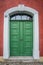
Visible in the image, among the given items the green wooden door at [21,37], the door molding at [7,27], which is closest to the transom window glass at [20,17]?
the green wooden door at [21,37]

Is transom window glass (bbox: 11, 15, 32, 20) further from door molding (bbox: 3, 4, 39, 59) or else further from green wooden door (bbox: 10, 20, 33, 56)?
door molding (bbox: 3, 4, 39, 59)

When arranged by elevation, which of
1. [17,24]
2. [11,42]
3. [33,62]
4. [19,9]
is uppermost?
[19,9]

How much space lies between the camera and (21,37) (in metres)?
12.0

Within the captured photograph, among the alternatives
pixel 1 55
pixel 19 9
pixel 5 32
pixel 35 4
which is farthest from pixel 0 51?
pixel 35 4

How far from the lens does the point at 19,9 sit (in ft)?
37.6

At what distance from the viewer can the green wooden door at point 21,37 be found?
471 inches

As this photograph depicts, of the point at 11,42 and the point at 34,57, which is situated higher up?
the point at 11,42

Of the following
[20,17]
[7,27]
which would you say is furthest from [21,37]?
[20,17]

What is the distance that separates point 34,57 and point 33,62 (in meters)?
0.50

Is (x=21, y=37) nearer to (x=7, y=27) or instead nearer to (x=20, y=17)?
(x=7, y=27)

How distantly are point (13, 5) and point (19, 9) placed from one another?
0.47 m

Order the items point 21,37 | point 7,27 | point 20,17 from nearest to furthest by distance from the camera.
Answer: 1. point 7,27
2. point 21,37
3. point 20,17

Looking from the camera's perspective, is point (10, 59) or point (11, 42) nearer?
point (10, 59)

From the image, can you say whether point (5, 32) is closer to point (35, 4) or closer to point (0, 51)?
point (0, 51)
